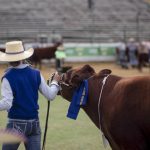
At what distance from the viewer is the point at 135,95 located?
18.0 feet

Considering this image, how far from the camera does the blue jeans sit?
5.96 meters

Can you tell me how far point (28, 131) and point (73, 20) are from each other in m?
35.0

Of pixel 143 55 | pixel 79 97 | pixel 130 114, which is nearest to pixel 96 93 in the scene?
pixel 79 97

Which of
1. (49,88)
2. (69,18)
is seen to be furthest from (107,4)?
(49,88)

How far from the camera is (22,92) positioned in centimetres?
594

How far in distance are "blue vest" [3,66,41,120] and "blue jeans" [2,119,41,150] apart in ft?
0.18

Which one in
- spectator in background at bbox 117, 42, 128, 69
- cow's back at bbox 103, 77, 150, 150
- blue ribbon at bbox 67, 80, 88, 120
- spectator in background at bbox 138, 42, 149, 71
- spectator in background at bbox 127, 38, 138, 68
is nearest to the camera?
cow's back at bbox 103, 77, 150, 150

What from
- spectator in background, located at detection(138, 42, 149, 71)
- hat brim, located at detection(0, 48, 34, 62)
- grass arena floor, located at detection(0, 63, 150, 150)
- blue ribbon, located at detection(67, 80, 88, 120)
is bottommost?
spectator in background, located at detection(138, 42, 149, 71)

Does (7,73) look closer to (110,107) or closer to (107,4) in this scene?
(110,107)

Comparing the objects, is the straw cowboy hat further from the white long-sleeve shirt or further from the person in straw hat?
the white long-sleeve shirt

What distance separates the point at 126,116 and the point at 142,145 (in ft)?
1.07

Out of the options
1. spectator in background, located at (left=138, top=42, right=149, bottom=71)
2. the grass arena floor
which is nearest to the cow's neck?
the grass arena floor

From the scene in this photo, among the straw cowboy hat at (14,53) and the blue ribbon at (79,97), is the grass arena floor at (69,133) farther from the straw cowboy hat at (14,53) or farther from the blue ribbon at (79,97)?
the straw cowboy hat at (14,53)

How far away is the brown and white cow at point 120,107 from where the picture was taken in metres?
5.40
